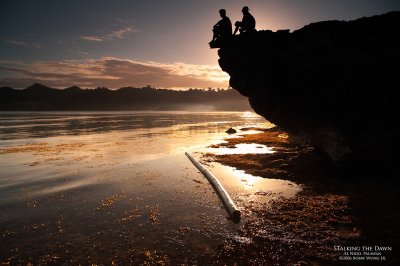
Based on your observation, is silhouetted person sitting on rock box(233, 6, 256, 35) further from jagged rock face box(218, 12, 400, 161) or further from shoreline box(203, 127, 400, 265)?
shoreline box(203, 127, 400, 265)

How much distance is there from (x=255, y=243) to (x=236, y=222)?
1493 millimetres

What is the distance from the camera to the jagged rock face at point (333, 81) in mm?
12578

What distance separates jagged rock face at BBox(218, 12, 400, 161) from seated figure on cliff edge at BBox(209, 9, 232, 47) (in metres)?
1.60

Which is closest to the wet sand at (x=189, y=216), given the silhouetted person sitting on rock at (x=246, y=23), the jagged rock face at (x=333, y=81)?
the jagged rock face at (x=333, y=81)

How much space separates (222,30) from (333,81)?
10.3 meters

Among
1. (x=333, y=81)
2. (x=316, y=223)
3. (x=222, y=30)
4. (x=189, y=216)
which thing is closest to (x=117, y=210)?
(x=189, y=216)

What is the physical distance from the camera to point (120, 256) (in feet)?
23.0

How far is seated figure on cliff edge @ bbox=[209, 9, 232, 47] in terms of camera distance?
66.0 feet

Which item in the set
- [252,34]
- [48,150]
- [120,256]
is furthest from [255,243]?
[48,150]

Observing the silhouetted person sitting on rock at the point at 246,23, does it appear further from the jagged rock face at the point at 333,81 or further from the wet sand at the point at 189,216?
the wet sand at the point at 189,216

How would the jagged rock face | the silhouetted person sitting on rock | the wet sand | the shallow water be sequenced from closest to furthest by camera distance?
the wet sand
the shallow water
the jagged rock face
the silhouetted person sitting on rock

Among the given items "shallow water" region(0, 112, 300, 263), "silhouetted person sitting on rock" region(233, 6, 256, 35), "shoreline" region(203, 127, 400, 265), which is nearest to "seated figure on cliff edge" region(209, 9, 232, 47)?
"silhouetted person sitting on rock" region(233, 6, 256, 35)

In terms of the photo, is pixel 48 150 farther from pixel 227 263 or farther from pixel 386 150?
pixel 386 150

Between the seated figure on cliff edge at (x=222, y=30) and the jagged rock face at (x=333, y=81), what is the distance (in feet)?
5.26
